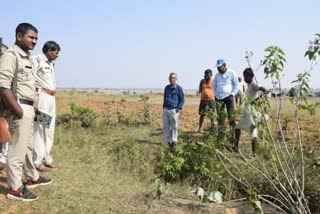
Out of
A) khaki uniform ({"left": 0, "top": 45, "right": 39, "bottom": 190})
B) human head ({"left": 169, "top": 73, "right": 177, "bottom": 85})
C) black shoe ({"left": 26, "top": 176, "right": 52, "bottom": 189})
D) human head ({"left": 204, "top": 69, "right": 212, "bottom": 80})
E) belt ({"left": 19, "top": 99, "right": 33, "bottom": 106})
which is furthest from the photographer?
human head ({"left": 204, "top": 69, "right": 212, "bottom": 80})

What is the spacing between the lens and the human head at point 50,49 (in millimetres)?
5205

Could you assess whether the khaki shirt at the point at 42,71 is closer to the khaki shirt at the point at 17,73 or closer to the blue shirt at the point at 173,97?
the khaki shirt at the point at 17,73

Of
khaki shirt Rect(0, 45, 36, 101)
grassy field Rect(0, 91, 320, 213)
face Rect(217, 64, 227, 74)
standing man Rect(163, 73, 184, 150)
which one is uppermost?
face Rect(217, 64, 227, 74)

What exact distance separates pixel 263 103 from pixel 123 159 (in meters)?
3.14

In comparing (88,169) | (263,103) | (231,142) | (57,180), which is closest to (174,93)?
(231,142)

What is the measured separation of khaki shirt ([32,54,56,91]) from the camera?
5160mm

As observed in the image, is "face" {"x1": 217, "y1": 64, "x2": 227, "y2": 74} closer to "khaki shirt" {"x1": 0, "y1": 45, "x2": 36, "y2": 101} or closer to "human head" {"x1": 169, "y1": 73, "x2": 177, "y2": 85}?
"human head" {"x1": 169, "y1": 73, "x2": 177, "y2": 85}

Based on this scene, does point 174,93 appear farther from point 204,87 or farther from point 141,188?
point 141,188

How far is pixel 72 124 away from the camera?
897 cm

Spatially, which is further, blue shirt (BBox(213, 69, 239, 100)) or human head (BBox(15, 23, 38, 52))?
blue shirt (BBox(213, 69, 239, 100))

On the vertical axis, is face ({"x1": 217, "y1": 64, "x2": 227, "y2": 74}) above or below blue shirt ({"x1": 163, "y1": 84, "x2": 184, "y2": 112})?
above

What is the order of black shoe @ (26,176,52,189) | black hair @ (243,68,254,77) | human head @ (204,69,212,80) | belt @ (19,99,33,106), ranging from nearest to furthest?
belt @ (19,99,33,106) < black shoe @ (26,176,52,189) < black hair @ (243,68,254,77) < human head @ (204,69,212,80)

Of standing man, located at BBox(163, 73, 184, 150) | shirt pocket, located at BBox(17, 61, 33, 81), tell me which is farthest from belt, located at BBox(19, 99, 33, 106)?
standing man, located at BBox(163, 73, 184, 150)

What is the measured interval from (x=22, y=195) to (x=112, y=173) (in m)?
1.77
